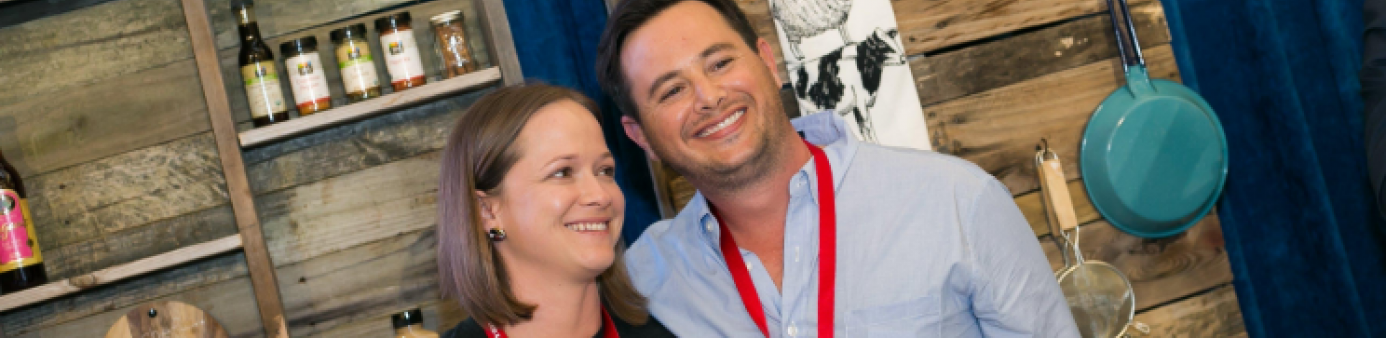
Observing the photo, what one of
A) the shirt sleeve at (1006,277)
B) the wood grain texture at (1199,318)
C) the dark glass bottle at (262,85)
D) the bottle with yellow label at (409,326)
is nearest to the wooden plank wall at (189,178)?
the dark glass bottle at (262,85)

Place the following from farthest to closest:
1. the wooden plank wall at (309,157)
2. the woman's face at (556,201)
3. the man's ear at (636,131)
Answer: the wooden plank wall at (309,157) → the man's ear at (636,131) → the woman's face at (556,201)

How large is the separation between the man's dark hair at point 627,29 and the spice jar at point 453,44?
0.34 meters

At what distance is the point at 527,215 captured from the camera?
56.9 inches

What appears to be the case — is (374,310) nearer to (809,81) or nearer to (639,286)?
(639,286)

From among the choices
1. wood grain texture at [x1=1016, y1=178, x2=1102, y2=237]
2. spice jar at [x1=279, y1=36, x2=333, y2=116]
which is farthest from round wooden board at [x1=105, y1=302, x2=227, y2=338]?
wood grain texture at [x1=1016, y1=178, x2=1102, y2=237]

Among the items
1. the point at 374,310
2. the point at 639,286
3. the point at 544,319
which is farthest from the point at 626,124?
the point at 374,310

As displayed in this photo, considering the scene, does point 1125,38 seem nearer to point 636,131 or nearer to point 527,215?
point 636,131

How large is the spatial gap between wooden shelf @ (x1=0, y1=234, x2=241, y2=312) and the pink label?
67 millimetres

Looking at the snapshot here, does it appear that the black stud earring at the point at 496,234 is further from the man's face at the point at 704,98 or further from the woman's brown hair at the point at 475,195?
the man's face at the point at 704,98

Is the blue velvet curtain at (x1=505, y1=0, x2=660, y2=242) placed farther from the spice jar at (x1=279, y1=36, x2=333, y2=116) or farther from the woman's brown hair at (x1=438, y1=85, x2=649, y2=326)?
the woman's brown hair at (x1=438, y1=85, x2=649, y2=326)

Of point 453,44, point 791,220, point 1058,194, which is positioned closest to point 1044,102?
point 1058,194

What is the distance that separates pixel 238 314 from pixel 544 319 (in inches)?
34.7

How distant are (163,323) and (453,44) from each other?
2.28 ft

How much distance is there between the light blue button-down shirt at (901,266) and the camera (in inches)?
59.9
